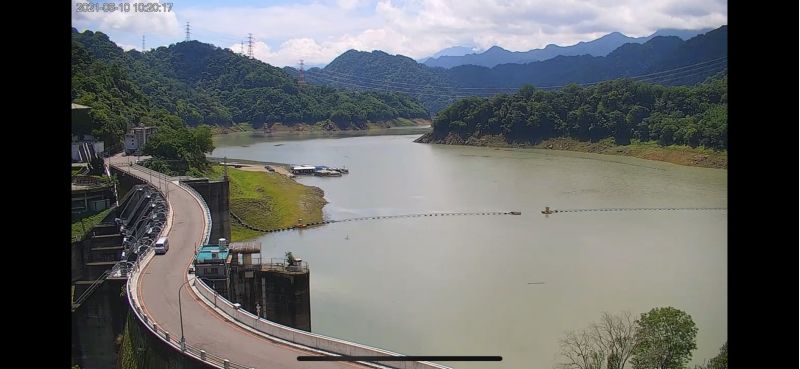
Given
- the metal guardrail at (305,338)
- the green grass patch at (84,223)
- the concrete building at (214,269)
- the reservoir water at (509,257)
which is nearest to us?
the metal guardrail at (305,338)

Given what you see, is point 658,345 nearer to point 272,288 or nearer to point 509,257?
point 272,288

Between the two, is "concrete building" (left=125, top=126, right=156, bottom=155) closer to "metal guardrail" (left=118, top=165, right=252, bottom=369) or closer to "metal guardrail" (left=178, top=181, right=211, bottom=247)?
"metal guardrail" (left=178, top=181, right=211, bottom=247)

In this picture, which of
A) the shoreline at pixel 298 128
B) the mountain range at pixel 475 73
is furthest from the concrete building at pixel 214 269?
the mountain range at pixel 475 73

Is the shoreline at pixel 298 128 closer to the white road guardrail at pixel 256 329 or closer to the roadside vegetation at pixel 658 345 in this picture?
the white road guardrail at pixel 256 329

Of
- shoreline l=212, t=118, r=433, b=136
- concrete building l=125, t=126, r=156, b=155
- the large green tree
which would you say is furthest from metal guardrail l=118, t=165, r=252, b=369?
shoreline l=212, t=118, r=433, b=136

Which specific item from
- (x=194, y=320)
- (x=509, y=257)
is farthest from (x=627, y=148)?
(x=194, y=320)

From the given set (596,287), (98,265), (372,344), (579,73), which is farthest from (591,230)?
(579,73)
